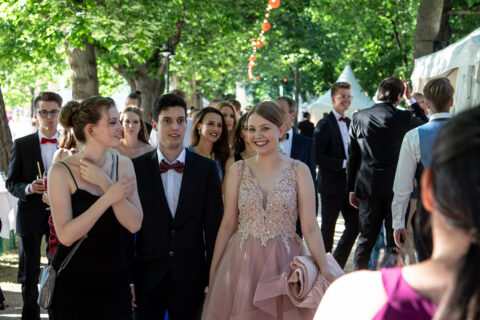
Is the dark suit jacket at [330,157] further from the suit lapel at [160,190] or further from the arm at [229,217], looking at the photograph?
the suit lapel at [160,190]

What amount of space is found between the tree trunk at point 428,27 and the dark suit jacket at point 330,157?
7.74 metres

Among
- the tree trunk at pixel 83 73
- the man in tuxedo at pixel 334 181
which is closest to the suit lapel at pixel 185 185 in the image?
the man in tuxedo at pixel 334 181

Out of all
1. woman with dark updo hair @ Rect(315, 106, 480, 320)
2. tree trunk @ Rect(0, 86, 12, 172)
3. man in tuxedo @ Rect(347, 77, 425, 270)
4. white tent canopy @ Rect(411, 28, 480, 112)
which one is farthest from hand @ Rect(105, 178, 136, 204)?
tree trunk @ Rect(0, 86, 12, 172)

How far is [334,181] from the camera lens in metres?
8.22

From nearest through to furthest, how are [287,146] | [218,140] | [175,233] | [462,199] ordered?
1. [462,199]
2. [175,233]
3. [218,140]
4. [287,146]

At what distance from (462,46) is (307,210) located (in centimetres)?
663

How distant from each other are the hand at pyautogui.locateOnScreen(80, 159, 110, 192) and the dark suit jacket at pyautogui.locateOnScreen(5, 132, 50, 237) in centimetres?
273

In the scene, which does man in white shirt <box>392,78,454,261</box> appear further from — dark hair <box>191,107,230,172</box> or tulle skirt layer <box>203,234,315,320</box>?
dark hair <box>191,107,230,172</box>

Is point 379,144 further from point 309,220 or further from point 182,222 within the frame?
point 182,222

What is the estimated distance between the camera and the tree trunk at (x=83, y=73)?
15898 millimetres

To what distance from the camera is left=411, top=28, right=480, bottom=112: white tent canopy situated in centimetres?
955

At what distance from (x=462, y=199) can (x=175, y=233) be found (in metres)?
3.20

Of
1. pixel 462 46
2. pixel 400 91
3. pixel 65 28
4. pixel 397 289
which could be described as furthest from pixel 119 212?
pixel 65 28

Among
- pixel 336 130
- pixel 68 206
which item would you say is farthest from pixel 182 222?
pixel 336 130
